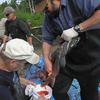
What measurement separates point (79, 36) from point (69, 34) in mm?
191

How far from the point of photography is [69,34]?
148 inches

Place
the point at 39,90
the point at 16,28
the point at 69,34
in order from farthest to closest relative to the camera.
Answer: the point at 16,28
the point at 69,34
the point at 39,90

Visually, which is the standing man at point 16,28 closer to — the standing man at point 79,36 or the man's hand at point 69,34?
the standing man at point 79,36

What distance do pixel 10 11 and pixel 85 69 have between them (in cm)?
478

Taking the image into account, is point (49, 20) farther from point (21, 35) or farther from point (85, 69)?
point (21, 35)

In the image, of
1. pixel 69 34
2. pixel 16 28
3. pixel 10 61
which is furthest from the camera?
pixel 16 28

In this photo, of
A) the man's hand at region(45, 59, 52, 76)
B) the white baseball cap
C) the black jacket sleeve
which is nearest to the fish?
the man's hand at region(45, 59, 52, 76)

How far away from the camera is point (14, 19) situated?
8516 mm

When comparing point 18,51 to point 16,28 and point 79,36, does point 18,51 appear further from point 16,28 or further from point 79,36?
point 16,28

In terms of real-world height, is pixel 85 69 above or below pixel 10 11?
above

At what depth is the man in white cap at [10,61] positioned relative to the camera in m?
2.95

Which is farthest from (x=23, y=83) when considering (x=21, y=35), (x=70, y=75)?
(x=21, y=35)

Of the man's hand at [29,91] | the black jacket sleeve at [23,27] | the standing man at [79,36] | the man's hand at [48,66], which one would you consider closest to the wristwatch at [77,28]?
the standing man at [79,36]

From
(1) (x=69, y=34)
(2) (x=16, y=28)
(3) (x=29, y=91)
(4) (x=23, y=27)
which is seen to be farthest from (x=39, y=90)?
(2) (x=16, y=28)
